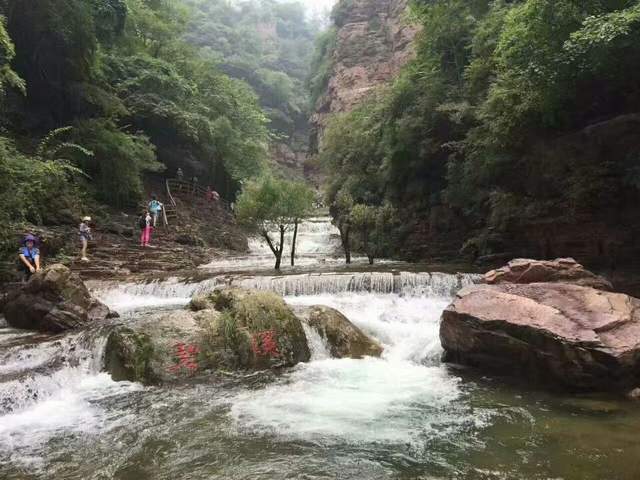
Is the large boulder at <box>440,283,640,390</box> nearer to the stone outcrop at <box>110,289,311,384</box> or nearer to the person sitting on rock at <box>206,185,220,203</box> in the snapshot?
the stone outcrop at <box>110,289,311,384</box>

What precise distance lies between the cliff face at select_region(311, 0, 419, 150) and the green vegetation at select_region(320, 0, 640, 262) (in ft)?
80.4

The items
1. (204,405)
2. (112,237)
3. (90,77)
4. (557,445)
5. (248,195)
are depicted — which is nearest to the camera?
(557,445)

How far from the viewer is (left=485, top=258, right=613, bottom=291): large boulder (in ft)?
32.0

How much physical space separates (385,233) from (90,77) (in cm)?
1573

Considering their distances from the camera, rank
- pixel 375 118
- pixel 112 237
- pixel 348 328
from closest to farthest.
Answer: pixel 348 328 < pixel 112 237 < pixel 375 118

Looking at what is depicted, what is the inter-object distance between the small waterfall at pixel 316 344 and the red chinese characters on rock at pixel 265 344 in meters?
0.81

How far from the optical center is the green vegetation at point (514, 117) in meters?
11.8

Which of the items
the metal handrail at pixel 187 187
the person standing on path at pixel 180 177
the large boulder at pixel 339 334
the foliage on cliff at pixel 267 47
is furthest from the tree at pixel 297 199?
the foliage on cliff at pixel 267 47

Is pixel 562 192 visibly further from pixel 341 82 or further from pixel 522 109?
pixel 341 82

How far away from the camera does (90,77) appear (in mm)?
21391

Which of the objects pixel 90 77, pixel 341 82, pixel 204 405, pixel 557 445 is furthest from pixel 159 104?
pixel 341 82

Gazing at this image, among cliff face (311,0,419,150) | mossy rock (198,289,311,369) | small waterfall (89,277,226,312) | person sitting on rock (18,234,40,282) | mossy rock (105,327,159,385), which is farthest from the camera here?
cliff face (311,0,419,150)

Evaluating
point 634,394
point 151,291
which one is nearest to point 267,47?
point 151,291

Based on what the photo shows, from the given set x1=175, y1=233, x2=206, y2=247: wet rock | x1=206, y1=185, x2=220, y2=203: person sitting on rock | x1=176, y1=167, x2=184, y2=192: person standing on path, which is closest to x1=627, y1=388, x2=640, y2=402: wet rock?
x1=175, y1=233, x2=206, y2=247: wet rock
